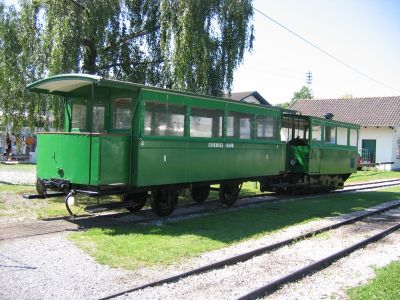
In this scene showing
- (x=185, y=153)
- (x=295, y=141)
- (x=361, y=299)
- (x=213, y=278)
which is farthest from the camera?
(x=295, y=141)

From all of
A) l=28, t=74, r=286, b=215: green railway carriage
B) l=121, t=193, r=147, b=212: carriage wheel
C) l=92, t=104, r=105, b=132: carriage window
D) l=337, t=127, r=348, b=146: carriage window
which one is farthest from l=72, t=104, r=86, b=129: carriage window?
l=337, t=127, r=348, b=146: carriage window

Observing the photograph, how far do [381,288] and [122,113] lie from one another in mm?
6483

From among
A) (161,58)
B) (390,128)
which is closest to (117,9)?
(161,58)

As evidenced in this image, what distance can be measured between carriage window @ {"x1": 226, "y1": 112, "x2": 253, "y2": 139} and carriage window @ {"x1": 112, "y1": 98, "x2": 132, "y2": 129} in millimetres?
3092

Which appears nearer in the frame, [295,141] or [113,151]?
[113,151]

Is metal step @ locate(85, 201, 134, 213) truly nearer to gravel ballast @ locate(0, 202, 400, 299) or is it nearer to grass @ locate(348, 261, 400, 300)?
gravel ballast @ locate(0, 202, 400, 299)

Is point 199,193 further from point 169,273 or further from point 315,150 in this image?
point 169,273

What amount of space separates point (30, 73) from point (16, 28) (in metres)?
1.51

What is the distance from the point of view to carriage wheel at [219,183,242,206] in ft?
43.5

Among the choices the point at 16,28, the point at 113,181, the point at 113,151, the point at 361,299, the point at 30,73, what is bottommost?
the point at 361,299

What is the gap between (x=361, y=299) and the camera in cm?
584

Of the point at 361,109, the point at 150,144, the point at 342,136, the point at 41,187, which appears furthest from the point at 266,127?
the point at 361,109

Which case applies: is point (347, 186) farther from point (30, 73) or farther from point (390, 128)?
point (390, 128)

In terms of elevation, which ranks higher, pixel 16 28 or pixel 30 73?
pixel 16 28
